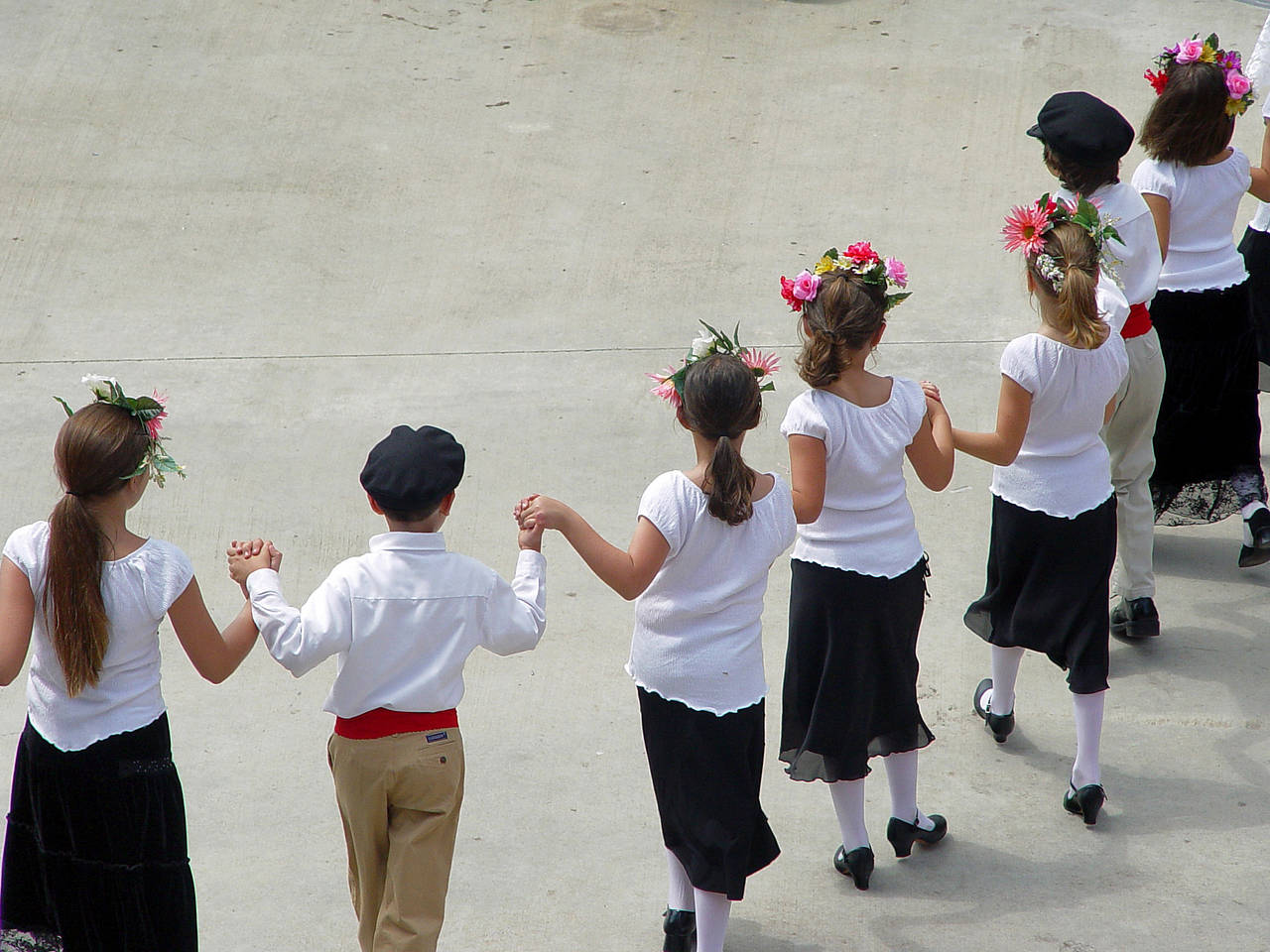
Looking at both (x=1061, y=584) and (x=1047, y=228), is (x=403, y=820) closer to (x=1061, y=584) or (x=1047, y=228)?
(x=1061, y=584)

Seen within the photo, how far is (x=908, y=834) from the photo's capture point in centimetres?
383

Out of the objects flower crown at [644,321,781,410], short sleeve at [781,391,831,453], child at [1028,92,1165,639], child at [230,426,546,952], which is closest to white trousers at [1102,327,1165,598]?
child at [1028,92,1165,639]

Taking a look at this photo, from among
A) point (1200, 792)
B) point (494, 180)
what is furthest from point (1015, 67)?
point (1200, 792)

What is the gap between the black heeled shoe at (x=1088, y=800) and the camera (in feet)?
13.0

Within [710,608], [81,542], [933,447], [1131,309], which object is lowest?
[710,608]

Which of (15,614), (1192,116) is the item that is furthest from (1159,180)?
(15,614)

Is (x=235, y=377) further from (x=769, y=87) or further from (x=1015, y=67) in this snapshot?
(x=1015, y=67)

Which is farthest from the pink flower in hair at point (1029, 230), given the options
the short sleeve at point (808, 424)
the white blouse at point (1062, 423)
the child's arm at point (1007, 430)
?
the short sleeve at point (808, 424)

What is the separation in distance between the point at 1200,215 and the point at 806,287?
6.43 feet

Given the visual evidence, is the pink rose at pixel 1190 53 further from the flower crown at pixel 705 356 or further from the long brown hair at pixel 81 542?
the long brown hair at pixel 81 542

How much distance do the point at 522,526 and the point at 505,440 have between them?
103 inches

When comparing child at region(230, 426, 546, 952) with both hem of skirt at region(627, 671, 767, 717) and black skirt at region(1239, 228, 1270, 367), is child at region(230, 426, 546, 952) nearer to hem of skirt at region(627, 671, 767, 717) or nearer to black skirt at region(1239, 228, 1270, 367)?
hem of skirt at region(627, 671, 767, 717)

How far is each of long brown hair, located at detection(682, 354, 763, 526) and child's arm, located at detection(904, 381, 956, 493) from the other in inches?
22.2

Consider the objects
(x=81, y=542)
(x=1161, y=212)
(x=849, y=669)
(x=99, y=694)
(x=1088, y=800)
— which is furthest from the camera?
(x=1161, y=212)
